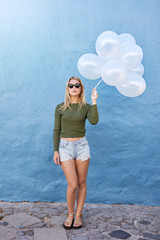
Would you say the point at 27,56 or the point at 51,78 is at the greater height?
the point at 27,56

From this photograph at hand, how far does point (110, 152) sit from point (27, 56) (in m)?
1.94

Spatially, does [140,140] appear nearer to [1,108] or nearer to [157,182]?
[157,182]

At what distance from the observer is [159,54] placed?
3.80 meters

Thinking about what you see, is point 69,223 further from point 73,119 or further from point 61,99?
point 61,99

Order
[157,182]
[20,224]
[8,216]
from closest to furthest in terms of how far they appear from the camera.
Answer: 1. [20,224]
2. [8,216]
3. [157,182]

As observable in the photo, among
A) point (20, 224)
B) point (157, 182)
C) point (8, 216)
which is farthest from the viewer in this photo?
point (157, 182)

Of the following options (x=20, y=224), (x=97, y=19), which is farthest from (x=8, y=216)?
(x=97, y=19)

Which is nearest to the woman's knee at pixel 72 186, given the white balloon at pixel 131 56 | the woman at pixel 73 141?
the woman at pixel 73 141

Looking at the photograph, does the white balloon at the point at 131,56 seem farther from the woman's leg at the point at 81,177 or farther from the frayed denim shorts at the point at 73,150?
the woman's leg at the point at 81,177

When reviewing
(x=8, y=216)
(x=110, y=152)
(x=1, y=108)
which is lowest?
(x=8, y=216)

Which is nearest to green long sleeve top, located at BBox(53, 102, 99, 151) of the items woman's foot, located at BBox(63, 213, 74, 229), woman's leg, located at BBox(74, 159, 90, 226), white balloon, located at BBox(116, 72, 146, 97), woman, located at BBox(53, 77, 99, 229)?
woman, located at BBox(53, 77, 99, 229)

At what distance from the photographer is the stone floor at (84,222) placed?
8.92ft

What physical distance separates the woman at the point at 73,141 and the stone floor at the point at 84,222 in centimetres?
19

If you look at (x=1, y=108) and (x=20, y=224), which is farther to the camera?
(x=1, y=108)
